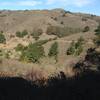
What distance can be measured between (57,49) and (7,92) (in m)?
76.4

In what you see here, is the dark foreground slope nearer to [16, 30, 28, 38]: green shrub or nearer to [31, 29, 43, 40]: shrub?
[31, 29, 43, 40]: shrub

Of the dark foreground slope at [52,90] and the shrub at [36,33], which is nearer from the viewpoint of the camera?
the dark foreground slope at [52,90]

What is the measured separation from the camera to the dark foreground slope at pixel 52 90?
5.06 m

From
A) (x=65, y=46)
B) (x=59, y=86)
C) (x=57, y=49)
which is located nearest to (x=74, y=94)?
(x=59, y=86)

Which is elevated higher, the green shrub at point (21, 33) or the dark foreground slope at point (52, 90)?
the dark foreground slope at point (52, 90)

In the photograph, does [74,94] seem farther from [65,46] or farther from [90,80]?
[65,46]

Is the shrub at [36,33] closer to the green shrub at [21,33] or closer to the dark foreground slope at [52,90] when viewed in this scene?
the green shrub at [21,33]

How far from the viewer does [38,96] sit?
517 cm

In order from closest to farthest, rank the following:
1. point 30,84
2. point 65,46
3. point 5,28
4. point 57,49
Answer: point 30,84
point 57,49
point 65,46
point 5,28

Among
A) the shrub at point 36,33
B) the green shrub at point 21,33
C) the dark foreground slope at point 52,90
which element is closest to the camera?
the dark foreground slope at point 52,90

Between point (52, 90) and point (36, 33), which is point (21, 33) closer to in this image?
point (36, 33)

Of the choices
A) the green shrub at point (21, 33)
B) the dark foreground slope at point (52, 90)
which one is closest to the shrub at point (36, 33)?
the green shrub at point (21, 33)

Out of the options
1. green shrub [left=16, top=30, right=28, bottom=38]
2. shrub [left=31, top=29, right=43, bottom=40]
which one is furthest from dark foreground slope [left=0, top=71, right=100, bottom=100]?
green shrub [left=16, top=30, right=28, bottom=38]

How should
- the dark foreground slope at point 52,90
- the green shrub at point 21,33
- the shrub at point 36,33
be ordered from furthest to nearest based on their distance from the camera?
the green shrub at point 21,33 → the shrub at point 36,33 → the dark foreground slope at point 52,90
